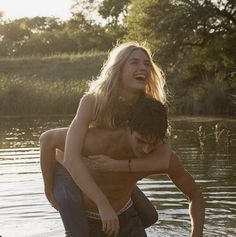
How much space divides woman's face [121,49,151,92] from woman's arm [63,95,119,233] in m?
0.29

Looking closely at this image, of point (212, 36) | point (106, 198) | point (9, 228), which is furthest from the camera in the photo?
point (212, 36)

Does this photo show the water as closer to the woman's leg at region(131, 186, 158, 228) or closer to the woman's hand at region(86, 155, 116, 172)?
the woman's leg at region(131, 186, 158, 228)

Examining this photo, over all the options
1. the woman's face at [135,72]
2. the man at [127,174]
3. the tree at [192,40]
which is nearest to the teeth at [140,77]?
the woman's face at [135,72]

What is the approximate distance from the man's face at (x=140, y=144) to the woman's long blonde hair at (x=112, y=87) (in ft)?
0.60

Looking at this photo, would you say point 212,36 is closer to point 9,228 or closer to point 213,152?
point 213,152

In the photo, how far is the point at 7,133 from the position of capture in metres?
21.4

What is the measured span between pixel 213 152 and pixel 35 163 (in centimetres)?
343

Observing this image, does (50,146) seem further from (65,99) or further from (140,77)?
(65,99)

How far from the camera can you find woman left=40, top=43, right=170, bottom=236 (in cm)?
480

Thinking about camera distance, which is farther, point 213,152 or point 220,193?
point 213,152

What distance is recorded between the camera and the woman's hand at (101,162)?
4961mm

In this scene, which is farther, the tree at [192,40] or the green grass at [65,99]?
the tree at [192,40]

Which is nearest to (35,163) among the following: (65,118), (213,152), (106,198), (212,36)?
(213,152)

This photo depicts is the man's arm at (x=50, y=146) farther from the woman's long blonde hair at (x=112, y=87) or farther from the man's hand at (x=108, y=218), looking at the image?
the man's hand at (x=108, y=218)
